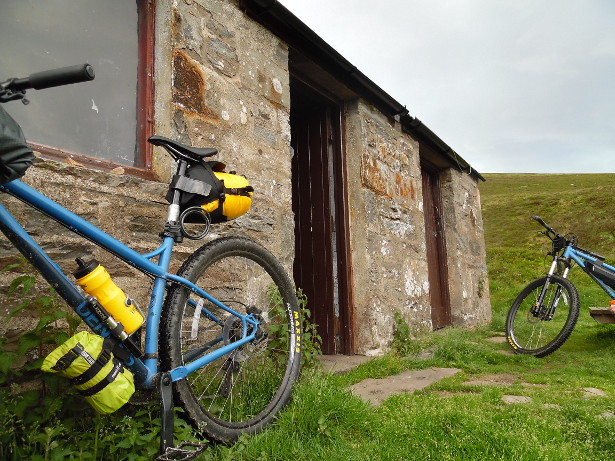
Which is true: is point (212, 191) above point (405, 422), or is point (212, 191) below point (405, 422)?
above

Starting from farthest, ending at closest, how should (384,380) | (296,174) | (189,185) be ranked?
(296,174)
(384,380)
(189,185)

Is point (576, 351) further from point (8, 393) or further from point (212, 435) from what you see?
point (8, 393)

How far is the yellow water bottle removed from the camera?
5.22ft

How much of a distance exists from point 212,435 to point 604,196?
2630 centimetres

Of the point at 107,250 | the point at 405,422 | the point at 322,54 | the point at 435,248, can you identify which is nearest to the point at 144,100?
the point at 107,250

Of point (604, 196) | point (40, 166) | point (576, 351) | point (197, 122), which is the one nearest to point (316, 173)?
point (197, 122)

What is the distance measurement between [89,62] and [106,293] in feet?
5.12

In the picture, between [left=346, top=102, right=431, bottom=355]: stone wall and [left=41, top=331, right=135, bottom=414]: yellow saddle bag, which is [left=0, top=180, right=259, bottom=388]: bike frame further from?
[left=346, top=102, right=431, bottom=355]: stone wall

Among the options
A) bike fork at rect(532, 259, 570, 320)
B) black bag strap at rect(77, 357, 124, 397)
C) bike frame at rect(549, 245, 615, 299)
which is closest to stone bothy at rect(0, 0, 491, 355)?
black bag strap at rect(77, 357, 124, 397)

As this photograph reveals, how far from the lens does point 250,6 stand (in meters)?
3.39

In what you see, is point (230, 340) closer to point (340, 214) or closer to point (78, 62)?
point (78, 62)

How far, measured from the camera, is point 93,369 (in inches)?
56.9

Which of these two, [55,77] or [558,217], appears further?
[558,217]

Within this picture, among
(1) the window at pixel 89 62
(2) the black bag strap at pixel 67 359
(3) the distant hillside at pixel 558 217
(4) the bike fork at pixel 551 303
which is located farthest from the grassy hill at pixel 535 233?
(2) the black bag strap at pixel 67 359
